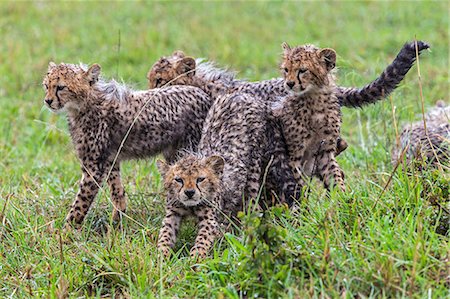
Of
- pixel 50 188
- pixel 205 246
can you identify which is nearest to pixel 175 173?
pixel 205 246

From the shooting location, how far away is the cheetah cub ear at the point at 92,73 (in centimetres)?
532

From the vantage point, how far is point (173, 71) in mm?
5844

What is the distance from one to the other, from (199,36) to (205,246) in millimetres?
6555

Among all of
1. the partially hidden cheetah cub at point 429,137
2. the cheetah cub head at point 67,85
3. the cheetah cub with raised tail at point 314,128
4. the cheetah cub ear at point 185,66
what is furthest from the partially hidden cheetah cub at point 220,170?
the partially hidden cheetah cub at point 429,137

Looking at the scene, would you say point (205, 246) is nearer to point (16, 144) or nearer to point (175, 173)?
point (175, 173)

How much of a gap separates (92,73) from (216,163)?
3.62 feet

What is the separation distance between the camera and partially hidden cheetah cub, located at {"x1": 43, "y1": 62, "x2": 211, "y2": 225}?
17.1 ft

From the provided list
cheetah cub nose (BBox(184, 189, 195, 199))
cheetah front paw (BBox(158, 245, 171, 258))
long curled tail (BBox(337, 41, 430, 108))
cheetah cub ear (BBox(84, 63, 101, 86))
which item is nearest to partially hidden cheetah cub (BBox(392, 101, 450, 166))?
long curled tail (BBox(337, 41, 430, 108))

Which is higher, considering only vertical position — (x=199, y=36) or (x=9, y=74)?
(x=199, y=36)

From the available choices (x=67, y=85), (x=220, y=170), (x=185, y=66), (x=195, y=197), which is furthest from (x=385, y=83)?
(x=67, y=85)

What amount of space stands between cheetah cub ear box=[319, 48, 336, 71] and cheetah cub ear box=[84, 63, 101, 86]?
1.43 m

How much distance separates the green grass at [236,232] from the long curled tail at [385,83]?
497 mm

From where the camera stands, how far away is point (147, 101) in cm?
536

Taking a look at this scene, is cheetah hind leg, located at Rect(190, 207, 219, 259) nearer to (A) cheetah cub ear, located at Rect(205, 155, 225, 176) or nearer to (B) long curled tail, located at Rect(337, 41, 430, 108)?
(A) cheetah cub ear, located at Rect(205, 155, 225, 176)
